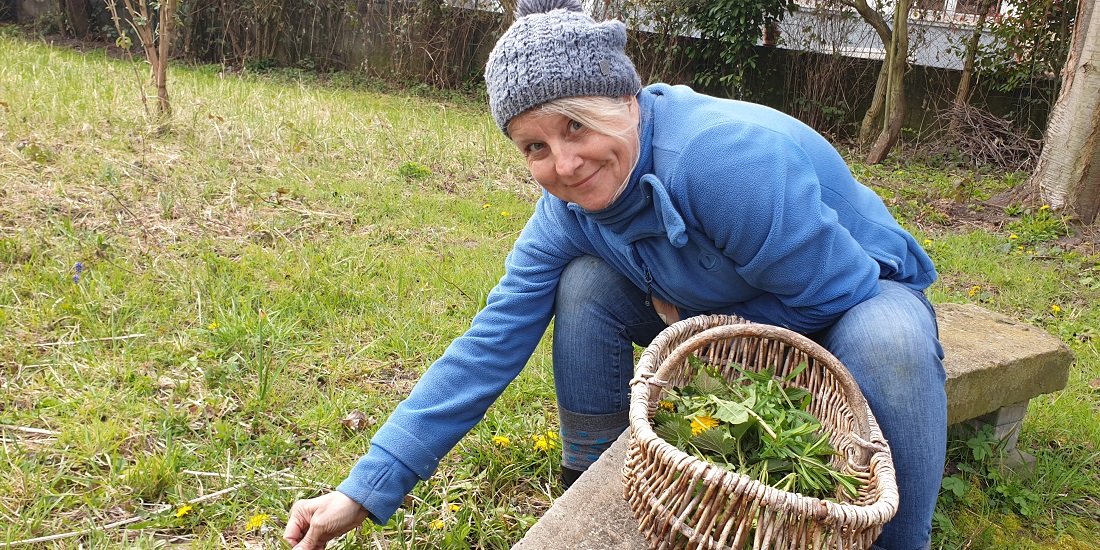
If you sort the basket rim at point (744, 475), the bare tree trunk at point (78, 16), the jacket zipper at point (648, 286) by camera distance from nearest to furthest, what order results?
the basket rim at point (744, 475) < the jacket zipper at point (648, 286) < the bare tree trunk at point (78, 16)

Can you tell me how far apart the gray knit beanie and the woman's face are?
5 centimetres

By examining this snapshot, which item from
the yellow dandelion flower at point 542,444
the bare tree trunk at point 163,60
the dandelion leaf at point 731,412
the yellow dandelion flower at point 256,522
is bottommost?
the yellow dandelion flower at point 256,522

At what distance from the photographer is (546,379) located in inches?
108

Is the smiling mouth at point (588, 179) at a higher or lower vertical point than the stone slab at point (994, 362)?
higher

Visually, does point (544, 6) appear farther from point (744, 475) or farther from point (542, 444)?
point (542, 444)

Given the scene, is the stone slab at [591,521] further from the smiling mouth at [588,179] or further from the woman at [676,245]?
the smiling mouth at [588,179]

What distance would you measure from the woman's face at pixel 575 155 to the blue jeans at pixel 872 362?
0.37 m

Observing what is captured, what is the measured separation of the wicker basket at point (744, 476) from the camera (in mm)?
1263

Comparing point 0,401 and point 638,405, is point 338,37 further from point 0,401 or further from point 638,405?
point 638,405

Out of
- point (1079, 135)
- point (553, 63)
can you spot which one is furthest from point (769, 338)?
point (1079, 135)

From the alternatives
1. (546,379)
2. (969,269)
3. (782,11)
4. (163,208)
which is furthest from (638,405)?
(782,11)

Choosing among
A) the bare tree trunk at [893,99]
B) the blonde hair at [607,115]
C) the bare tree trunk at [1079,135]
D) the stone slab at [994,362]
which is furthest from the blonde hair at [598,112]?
the bare tree trunk at [893,99]

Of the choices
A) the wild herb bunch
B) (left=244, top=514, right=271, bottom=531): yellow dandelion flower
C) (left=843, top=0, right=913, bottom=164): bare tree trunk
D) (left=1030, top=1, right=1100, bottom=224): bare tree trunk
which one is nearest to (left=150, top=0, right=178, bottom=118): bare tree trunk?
(left=244, top=514, right=271, bottom=531): yellow dandelion flower

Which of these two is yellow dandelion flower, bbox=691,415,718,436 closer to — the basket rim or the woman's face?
the basket rim
